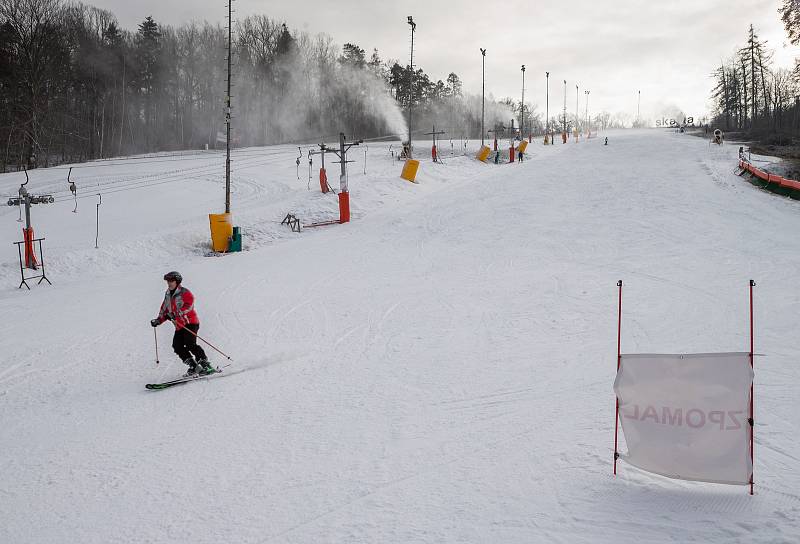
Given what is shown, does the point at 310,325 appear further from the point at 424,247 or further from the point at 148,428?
the point at 424,247

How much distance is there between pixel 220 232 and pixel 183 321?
11.7 meters

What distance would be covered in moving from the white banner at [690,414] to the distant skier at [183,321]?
19.6 ft

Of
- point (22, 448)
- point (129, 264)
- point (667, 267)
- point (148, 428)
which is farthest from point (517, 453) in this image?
point (129, 264)

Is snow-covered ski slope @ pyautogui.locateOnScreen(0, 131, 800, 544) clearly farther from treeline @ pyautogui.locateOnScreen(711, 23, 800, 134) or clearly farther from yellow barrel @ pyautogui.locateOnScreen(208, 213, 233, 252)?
treeline @ pyautogui.locateOnScreen(711, 23, 800, 134)

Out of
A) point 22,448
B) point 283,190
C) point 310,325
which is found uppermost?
point 283,190

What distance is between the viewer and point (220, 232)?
63.1 ft

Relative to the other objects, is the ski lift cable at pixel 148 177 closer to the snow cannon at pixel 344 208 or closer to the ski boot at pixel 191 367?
the snow cannon at pixel 344 208

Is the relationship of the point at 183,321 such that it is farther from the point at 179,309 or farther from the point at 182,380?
the point at 182,380

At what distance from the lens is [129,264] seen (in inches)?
681

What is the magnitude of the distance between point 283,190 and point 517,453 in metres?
23.6

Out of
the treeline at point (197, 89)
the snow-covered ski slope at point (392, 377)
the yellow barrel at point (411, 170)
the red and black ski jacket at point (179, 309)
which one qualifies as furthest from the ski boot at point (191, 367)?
the treeline at point (197, 89)

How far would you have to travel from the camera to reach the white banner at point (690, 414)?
450 centimetres

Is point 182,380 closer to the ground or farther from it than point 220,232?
closer to the ground

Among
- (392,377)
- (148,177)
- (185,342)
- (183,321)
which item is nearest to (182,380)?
(185,342)
